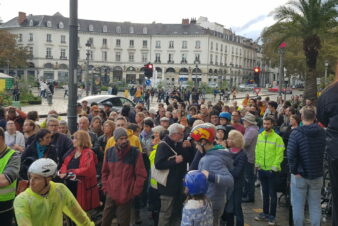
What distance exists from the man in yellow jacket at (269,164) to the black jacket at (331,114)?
4099mm

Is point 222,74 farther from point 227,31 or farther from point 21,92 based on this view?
point 21,92

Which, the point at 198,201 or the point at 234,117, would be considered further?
the point at 234,117

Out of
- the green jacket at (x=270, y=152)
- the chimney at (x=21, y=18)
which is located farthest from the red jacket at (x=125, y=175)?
the chimney at (x=21, y=18)

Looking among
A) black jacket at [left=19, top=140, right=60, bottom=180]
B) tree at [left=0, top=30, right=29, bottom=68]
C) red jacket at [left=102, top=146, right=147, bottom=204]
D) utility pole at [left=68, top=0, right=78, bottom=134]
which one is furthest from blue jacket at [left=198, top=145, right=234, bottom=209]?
tree at [left=0, top=30, right=29, bottom=68]

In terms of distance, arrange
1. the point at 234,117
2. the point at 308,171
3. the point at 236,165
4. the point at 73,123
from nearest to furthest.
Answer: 1. the point at 308,171
2. the point at 236,165
3. the point at 73,123
4. the point at 234,117

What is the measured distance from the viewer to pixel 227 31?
103 meters

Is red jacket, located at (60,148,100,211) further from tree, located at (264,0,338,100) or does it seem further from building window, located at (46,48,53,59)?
building window, located at (46,48,53,59)

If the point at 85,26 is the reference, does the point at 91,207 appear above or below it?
below

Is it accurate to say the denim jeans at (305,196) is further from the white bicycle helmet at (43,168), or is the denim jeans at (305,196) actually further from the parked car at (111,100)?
the parked car at (111,100)

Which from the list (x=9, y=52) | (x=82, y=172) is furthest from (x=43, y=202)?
(x=9, y=52)

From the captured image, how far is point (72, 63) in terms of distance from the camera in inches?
296

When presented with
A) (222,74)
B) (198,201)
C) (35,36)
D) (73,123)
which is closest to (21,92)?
(73,123)

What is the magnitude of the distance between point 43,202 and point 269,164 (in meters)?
4.22

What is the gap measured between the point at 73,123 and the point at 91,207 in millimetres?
2655
